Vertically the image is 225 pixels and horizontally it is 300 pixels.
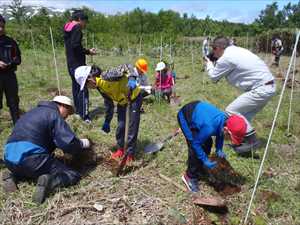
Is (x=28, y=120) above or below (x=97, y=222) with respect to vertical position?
above

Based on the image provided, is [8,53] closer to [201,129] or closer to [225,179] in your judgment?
[201,129]

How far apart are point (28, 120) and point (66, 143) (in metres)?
0.42

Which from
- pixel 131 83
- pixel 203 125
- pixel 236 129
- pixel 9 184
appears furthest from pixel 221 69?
pixel 9 184

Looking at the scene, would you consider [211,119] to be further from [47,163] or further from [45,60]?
[45,60]

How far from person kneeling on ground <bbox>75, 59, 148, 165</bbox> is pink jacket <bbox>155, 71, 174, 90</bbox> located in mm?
2988

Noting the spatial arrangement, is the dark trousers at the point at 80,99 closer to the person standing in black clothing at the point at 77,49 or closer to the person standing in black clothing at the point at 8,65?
the person standing in black clothing at the point at 77,49

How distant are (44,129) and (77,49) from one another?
2096 mm

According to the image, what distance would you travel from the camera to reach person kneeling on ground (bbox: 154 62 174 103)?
7129 millimetres

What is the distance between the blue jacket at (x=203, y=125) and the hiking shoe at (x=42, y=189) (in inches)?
54.1

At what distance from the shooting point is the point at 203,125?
3.32 metres

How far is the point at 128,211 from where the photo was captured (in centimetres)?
312

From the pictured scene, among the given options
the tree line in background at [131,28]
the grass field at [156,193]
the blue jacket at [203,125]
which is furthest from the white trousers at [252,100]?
the tree line in background at [131,28]

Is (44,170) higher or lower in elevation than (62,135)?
lower

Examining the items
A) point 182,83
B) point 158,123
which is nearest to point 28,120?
point 158,123
